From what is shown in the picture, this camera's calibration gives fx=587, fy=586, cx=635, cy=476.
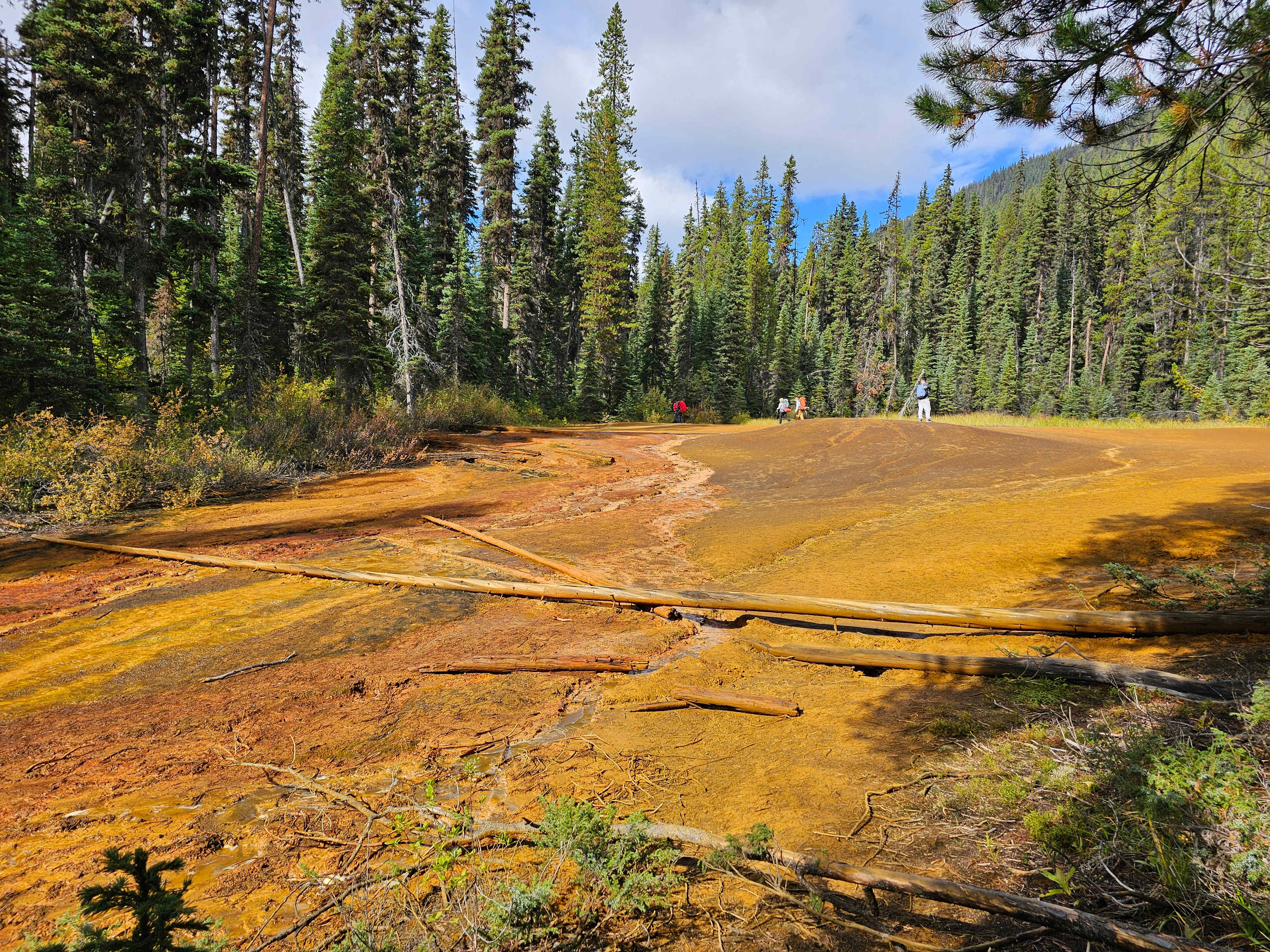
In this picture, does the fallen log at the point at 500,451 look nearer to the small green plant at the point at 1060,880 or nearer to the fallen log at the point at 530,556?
the fallen log at the point at 530,556

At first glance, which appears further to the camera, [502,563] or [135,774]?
[502,563]

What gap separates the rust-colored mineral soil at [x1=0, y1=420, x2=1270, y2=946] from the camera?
116 inches

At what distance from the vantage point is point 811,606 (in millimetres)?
5277

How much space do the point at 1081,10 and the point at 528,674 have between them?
22.5ft

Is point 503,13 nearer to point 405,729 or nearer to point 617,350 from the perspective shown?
point 617,350

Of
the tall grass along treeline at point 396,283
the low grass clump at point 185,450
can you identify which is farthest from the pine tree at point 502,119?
the low grass clump at point 185,450

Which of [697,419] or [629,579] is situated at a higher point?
[697,419]

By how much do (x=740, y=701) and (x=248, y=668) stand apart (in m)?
3.94

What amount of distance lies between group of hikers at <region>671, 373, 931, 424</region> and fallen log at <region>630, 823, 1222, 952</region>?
1941 cm

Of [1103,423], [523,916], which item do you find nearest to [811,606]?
[523,916]

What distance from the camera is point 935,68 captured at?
531cm

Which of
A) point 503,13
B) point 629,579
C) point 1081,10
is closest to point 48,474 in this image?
point 629,579

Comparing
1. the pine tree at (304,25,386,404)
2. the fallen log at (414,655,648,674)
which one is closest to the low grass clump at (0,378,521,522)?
the pine tree at (304,25,386,404)

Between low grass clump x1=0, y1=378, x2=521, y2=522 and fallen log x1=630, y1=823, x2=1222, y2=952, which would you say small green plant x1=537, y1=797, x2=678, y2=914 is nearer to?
fallen log x1=630, y1=823, x2=1222, y2=952
